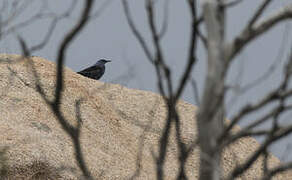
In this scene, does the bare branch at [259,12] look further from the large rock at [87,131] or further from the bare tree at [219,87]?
the large rock at [87,131]

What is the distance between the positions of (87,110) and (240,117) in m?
9.71

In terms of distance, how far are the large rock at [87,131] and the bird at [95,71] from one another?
156 cm

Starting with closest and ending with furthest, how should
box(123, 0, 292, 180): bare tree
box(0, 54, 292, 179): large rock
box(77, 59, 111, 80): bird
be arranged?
box(123, 0, 292, 180): bare tree
box(0, 54, 292, 179): large rock
box(77, 59, 111, 80): bird

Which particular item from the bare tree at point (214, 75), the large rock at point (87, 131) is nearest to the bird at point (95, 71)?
the large rock at point (87, 131)

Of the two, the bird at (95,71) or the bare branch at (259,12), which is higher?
the bare branch at (259,12)

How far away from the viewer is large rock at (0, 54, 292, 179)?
9.99 meters

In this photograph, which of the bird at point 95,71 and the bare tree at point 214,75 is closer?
the bare tree at point 214,75

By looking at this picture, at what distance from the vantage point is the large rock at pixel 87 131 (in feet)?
32.8

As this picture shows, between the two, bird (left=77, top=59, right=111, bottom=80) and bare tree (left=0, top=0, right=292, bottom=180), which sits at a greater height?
bare tree (left=0, top=0, right=292, bottom=180)

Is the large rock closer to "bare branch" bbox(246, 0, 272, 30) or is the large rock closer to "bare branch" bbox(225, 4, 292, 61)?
"bare branch" bbox(246, 0, 272, 30)

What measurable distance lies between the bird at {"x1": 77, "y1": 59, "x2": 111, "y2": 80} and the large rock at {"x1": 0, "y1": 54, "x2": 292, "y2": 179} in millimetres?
1558

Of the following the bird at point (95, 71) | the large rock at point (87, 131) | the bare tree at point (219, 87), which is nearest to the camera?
the bare tree at point (219, 87)

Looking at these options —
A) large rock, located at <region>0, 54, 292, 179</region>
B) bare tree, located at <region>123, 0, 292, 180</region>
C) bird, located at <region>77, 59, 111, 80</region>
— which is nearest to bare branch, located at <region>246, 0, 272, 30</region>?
bare tree, located at <region>123, 0, 292, 180</region>

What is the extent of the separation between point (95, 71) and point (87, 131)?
16.5 ft
